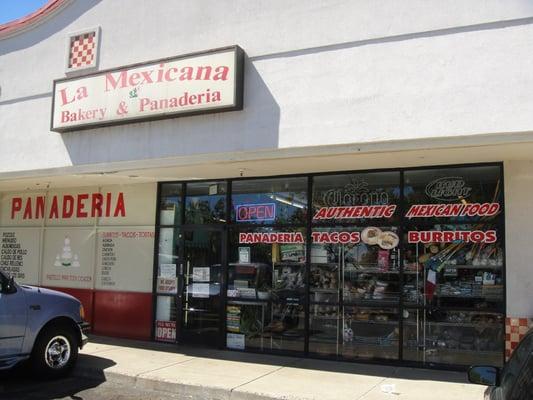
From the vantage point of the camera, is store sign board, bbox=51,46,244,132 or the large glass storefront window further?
store sign board, bbox=51,46,244,132

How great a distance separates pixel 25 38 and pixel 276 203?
21.4ft

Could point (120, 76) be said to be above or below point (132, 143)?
above

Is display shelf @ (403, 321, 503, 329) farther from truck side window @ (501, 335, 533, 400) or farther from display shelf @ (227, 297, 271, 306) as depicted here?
truck side window @ (501, 335, 533, 400)

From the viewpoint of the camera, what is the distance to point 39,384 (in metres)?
8.23

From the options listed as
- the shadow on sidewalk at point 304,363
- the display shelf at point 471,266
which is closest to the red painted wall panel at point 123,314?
the shadow on sidewalk at point 304,363

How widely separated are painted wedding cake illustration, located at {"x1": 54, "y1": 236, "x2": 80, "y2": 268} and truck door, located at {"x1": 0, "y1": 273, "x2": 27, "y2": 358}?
448cm

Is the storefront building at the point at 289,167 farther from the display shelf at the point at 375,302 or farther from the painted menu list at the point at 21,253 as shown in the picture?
the painted menu list at the point at 21,253

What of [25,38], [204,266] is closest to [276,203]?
[204,266]

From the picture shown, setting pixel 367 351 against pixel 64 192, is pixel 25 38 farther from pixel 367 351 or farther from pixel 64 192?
pixel 367 351

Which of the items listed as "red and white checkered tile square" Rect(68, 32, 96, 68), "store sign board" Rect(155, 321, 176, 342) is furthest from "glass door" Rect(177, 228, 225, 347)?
"red and white checkered tile square" Rect(68, 32, 96, 68)

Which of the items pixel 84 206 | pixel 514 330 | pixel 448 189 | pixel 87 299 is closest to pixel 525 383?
pixel 514 330

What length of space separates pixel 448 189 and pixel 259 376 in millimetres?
4074

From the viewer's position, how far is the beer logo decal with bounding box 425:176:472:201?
9.00 meters

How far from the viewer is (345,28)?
847 cm
